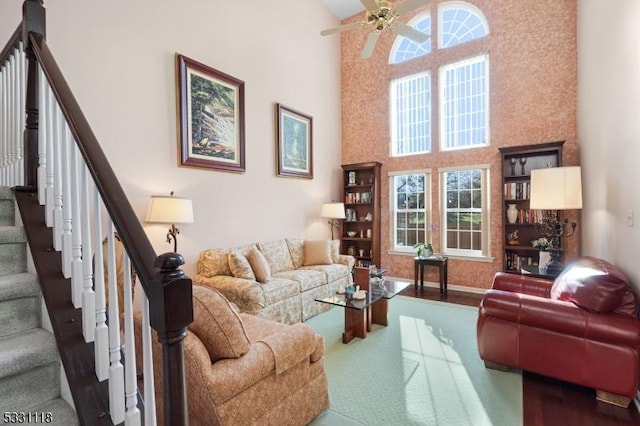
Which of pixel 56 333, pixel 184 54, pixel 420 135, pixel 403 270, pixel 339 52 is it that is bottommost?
pixel 403 270

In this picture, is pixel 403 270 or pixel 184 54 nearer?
pixel 184 54

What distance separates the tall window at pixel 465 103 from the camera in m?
5.13

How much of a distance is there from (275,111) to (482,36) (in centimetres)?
366

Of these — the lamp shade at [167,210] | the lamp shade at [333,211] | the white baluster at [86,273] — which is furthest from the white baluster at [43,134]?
the lamp shade at [333,211]

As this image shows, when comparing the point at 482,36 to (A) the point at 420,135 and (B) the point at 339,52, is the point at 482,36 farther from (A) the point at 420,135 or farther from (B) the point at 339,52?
(B) the point at 339,52

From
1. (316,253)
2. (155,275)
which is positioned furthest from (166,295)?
(316,253)

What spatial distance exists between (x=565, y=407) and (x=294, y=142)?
460 cm

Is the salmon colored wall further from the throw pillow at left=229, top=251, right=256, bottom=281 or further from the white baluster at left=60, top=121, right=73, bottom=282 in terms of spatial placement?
the white baluster at left=60, top=121, right=73, bottom=282

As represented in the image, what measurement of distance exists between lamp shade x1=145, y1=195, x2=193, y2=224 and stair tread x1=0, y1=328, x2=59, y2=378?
1844mm

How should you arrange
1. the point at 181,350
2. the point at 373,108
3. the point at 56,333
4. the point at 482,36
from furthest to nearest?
the point at 373,108
the point at 482,36
the point at 56,333
the point at 181,350

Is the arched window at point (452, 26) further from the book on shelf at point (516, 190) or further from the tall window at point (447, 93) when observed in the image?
the book on shelf at point (516, 190)

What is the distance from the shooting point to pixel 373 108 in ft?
20.4

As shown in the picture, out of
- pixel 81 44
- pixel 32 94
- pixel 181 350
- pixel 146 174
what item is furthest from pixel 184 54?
pixel 181 350

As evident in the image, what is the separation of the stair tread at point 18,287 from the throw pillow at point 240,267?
2.28m
